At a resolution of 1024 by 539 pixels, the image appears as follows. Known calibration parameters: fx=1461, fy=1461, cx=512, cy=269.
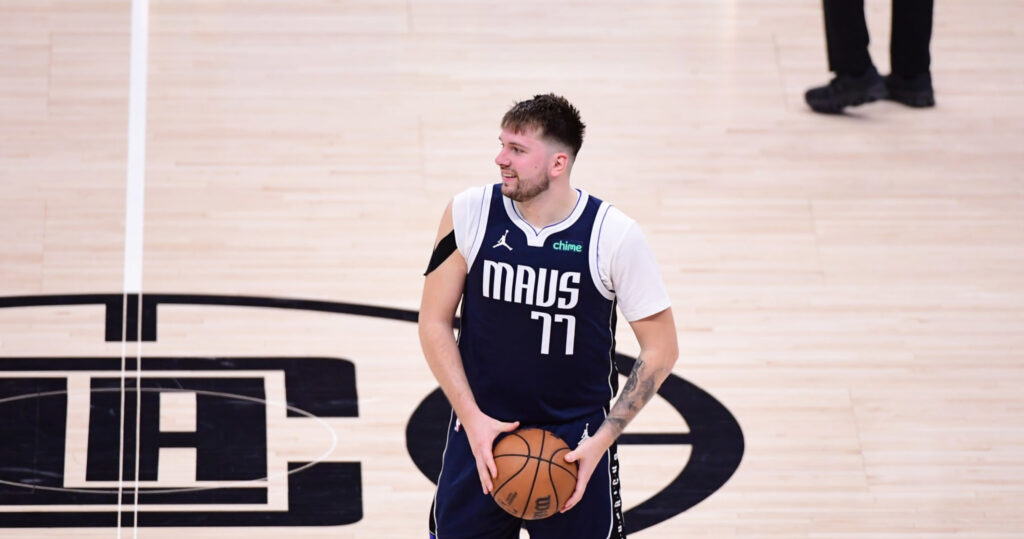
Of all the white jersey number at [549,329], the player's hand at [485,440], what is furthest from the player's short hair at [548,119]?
the player's hand at [485,440]

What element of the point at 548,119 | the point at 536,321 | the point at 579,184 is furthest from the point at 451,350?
the point at 579,184

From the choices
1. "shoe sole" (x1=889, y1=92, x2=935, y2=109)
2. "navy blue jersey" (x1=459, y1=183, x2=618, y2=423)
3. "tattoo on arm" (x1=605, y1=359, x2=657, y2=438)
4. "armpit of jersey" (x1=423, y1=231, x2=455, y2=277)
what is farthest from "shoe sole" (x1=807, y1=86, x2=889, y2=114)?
"armpit of jersey" (x1=423, y1=231, x2=455, y2=277)

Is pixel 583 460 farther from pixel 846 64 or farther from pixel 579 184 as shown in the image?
pixel 846 64

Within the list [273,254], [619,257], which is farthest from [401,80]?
[619,257]

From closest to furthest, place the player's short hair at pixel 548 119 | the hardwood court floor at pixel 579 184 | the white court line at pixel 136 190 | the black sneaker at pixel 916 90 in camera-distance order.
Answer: the player's short hair at pixel 548 119
the hardwood court floor at pixel 579 184
the white court line at pixel 136 190
the black sneaker at pixel 916 90

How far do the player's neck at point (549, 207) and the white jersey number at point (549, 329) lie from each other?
0.84ft

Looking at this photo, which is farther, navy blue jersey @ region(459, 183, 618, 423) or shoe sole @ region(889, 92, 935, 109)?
shoe sole @ region(889, 92, 935, 109)

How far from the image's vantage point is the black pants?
26.9ft

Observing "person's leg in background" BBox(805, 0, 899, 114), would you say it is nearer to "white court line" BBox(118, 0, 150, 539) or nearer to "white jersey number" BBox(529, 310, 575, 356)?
"white court line" BBox(118, 0, 150, 539)

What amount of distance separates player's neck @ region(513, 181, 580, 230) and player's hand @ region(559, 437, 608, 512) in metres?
0.65

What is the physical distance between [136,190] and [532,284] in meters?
3.76

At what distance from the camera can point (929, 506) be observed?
5891 millimetres

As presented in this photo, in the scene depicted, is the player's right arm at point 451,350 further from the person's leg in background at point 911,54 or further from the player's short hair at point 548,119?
the person's leg in background at point 911,54

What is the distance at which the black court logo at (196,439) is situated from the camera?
18.6 ft
